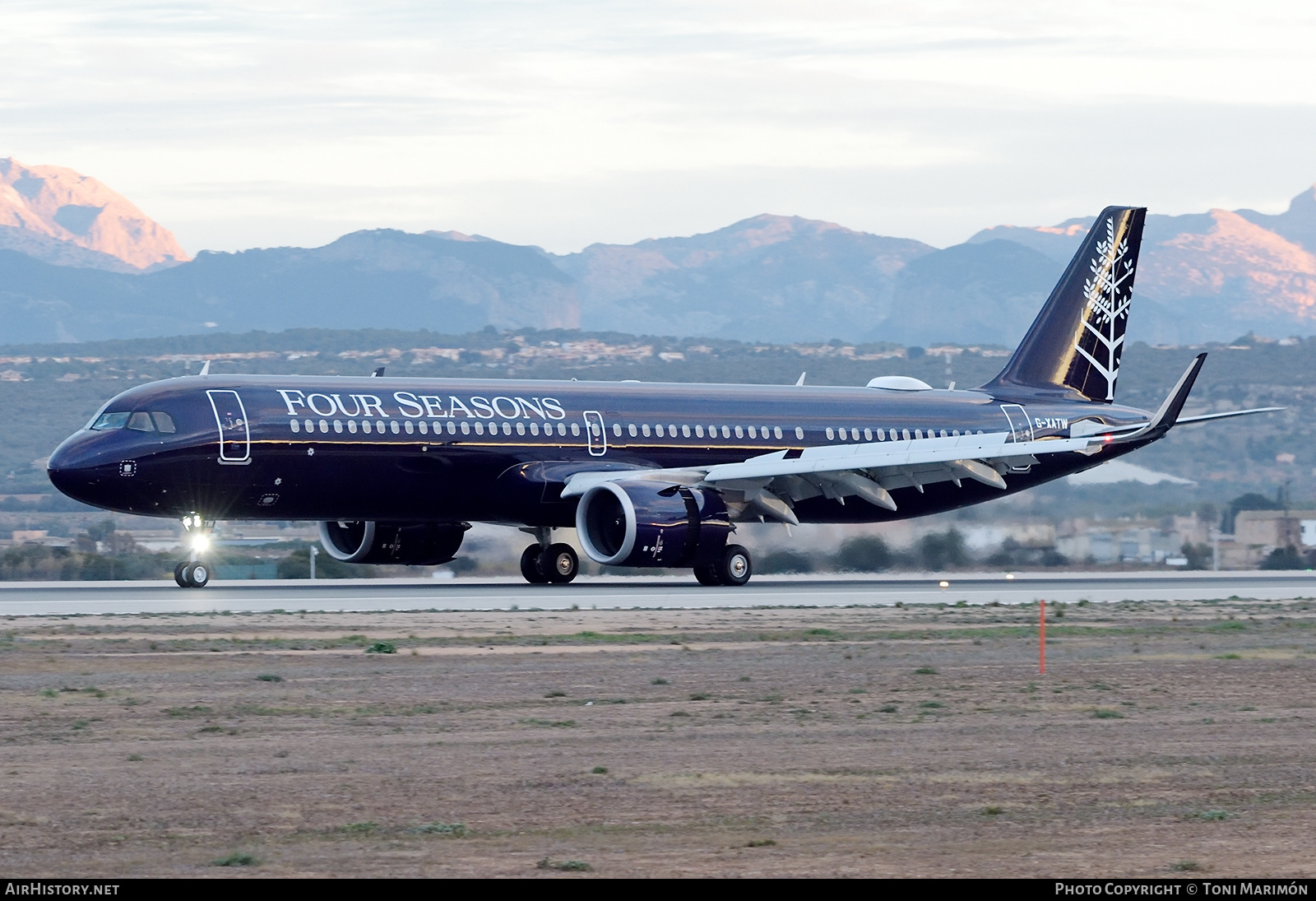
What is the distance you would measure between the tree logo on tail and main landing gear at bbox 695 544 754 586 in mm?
13173

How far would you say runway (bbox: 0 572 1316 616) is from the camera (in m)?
35.1

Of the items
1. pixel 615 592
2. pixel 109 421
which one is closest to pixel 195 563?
pixel 109 421

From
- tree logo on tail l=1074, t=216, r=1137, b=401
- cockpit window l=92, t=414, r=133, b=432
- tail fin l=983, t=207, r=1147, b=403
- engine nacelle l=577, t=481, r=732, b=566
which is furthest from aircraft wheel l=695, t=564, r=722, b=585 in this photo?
tree logo on tail l=1074, t=216, r=1137, b=401

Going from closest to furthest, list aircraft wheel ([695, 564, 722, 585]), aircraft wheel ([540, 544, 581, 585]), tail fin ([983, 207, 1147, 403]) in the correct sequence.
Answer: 1. aircraft wheel ([695, 564, 722, 585])
2. aircraft wheel ([540, 544, 581, 585])
3. tail fin ([983, 207, 1147, 403])

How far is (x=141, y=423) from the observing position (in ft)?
123

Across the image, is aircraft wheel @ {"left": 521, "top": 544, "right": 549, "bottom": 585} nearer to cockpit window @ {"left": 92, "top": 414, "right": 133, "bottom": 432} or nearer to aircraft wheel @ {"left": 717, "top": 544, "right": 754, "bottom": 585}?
aircraft wheel @ {"left": 717, "top": 544, "right": 754, "bottom": 585}

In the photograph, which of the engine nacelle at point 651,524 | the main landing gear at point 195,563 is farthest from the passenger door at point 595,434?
the main landing gear at point 195,563

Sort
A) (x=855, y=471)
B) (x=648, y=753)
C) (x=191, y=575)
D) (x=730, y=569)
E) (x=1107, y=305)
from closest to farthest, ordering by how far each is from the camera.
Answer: (x=648, y=753)
(x=191, y=575)
(x=730, y=569)
(x=855, y=471)
(x=1107, y=305)

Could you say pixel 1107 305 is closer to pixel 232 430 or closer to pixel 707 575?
pixel 707 575

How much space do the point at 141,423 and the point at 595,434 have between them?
949cm

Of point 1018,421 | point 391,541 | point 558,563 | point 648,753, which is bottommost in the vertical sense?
point 558,563

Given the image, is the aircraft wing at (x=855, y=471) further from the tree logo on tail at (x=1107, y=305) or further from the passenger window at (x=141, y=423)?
the passenger window at (x=141, y=423)

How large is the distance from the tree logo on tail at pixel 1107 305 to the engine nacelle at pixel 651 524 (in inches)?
568

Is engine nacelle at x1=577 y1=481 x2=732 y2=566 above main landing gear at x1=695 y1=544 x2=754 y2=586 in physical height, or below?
above
